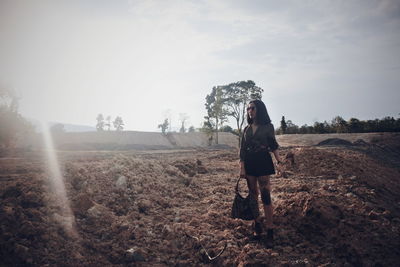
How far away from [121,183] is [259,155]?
155 inches

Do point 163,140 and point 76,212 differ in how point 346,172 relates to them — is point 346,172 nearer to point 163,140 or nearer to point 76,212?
point 76,212

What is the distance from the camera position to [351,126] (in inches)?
1226

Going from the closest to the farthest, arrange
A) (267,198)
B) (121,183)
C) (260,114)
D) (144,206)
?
(267,198)
(260,114)
(144,206)
(121,183)

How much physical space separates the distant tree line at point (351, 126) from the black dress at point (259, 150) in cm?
3246

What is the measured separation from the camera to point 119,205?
5035 mm

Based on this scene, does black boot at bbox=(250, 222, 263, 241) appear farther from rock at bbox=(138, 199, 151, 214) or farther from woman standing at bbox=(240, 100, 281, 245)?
rock at bbox=(138, 199, 151, 214)

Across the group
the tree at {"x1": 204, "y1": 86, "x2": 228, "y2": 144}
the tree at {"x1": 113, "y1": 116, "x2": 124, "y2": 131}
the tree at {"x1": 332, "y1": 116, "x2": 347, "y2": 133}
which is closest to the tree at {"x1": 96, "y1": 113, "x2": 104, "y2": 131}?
the tree at {"x1": 113, "y1": 116, "x2": 124, "y2": 131}

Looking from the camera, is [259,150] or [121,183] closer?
[259,150]

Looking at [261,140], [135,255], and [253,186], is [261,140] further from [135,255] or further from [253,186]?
[135,255]

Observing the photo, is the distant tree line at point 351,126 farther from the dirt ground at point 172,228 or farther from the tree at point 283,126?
the dirt ground at point 172,228

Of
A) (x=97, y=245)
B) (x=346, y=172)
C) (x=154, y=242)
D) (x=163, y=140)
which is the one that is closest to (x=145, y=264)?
(x=154, y=242)

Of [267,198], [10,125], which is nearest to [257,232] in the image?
[267,198]

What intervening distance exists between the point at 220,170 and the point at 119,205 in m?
6.84

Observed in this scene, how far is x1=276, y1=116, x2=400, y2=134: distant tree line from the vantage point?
27.9 m
